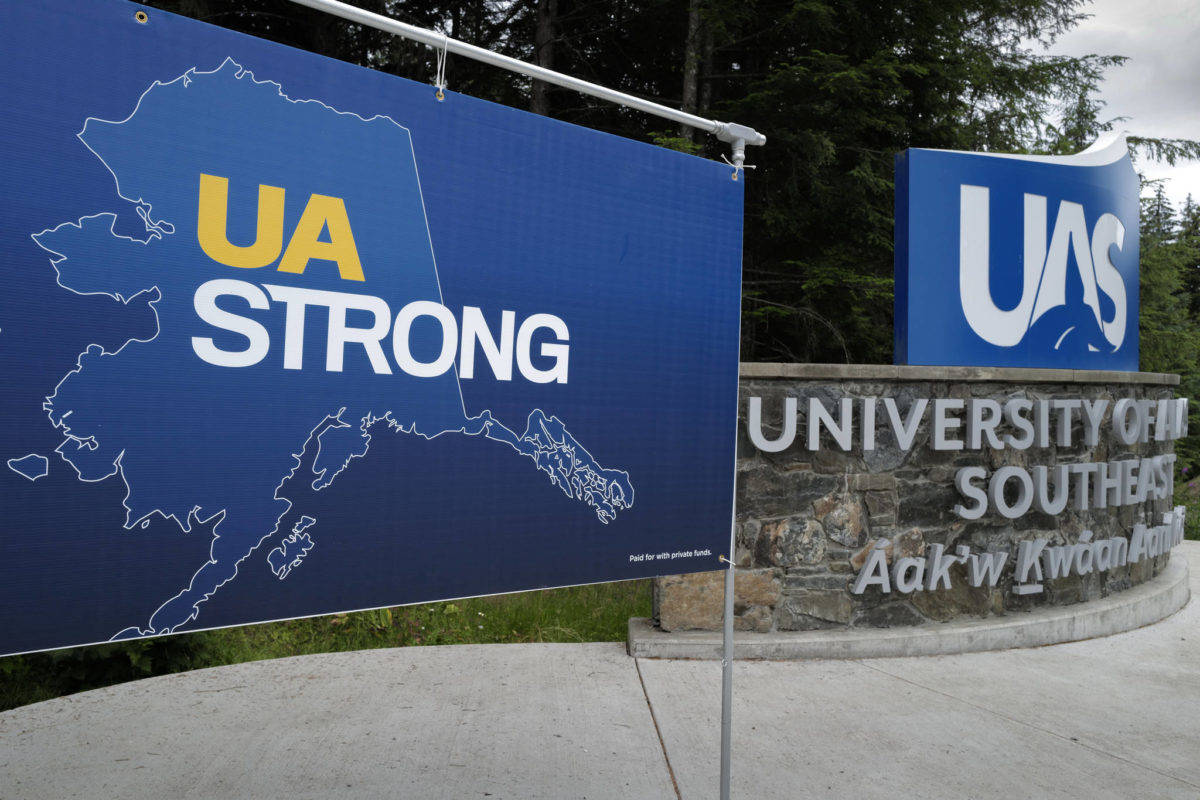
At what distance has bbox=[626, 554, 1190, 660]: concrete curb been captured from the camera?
502 centimetres

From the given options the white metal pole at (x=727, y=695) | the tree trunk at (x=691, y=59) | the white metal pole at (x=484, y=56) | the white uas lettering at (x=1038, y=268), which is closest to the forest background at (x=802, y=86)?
the tree trunk at (x=691, y=59)

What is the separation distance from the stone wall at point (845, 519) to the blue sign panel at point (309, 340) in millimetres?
2176

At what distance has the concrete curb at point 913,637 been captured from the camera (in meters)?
5.02

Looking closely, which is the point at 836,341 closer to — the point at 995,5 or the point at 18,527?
the point at 995,5

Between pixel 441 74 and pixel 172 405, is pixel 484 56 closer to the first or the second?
pixel 441 74

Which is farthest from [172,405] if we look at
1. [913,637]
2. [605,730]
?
[913,637]

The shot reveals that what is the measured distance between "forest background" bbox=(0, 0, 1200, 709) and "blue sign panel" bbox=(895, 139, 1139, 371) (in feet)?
11.8

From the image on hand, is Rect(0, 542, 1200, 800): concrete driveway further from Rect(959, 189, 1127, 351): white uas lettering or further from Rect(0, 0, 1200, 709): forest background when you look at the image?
Rect(0, 0, 1200, 709): forest background

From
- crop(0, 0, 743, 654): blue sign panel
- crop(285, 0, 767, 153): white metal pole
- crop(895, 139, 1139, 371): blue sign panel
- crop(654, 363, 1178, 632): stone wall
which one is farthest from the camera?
crop(895, 139, 1139, 371): blue sign panel

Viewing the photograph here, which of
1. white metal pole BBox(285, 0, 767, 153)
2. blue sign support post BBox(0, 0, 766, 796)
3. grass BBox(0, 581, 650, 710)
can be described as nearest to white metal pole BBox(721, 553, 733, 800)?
blue sign support post BBox(0, 0, 766, 796)

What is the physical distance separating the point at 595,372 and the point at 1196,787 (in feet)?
10.2

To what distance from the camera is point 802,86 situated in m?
10.0

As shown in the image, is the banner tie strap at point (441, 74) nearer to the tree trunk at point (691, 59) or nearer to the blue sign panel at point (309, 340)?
the blue sign panel at point (309, 340)

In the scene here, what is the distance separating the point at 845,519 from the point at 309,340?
3.95 m
